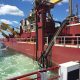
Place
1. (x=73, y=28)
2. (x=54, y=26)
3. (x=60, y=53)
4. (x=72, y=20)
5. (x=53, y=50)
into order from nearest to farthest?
(x=60, y=53), (x=53, y=50), (x=73, y=28), (x=72, y=20), (x=54, y=26)

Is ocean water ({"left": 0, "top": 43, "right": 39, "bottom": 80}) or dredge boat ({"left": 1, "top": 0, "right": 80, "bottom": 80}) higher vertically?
dredge boat ({"left": 1, "top": 0, "right": 80, "bottom": 80})

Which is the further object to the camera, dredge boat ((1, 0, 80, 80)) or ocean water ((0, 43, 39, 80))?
dredge boat ((1, 0, 80, 80))

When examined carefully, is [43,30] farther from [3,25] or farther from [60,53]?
[3,25]

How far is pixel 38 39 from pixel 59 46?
20.9ft

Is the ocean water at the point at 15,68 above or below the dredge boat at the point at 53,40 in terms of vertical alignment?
below

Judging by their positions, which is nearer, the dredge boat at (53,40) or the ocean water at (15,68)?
the ocean water at (15,68)

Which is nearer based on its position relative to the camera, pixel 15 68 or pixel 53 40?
pixel 15 68

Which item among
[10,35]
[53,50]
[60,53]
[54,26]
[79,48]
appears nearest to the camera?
[79,48]

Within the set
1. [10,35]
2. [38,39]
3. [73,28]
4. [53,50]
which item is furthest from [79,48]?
[10,35]

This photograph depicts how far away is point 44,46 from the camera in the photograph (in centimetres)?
2638

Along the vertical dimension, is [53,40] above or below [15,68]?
above

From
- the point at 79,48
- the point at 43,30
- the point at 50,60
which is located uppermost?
the point at 43,30

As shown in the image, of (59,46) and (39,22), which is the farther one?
(39,22)

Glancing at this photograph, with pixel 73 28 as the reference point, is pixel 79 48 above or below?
below
